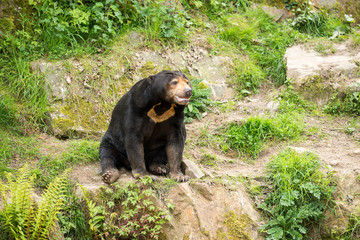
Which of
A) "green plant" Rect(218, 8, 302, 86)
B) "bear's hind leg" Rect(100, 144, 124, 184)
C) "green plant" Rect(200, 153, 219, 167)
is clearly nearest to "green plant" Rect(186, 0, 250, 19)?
"green plant" Rect(218, 8, 302, 86)

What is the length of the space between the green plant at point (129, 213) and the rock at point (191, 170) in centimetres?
57

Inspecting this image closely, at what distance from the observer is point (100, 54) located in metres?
6.90

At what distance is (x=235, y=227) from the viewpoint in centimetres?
441

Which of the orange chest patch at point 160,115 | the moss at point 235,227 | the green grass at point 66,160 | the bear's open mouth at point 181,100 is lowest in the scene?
the moss at point 235,227

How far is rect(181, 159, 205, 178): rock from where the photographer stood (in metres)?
4.71

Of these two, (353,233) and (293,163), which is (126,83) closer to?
(293,163)

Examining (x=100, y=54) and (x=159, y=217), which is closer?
(x=159, y=217)

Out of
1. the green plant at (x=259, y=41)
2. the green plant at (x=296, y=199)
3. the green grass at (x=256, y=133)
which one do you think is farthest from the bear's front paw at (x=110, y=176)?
the green plant at (x=259, y=41)

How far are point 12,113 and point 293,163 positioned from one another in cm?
388

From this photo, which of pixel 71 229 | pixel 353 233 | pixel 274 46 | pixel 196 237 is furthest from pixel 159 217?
pixel 274 46

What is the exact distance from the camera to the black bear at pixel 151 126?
441 cm

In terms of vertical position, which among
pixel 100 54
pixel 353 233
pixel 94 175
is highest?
pixel 100 54

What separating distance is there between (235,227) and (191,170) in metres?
0.81

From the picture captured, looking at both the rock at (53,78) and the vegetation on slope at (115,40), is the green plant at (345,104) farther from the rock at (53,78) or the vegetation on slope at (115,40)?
the rock at (53,78)
